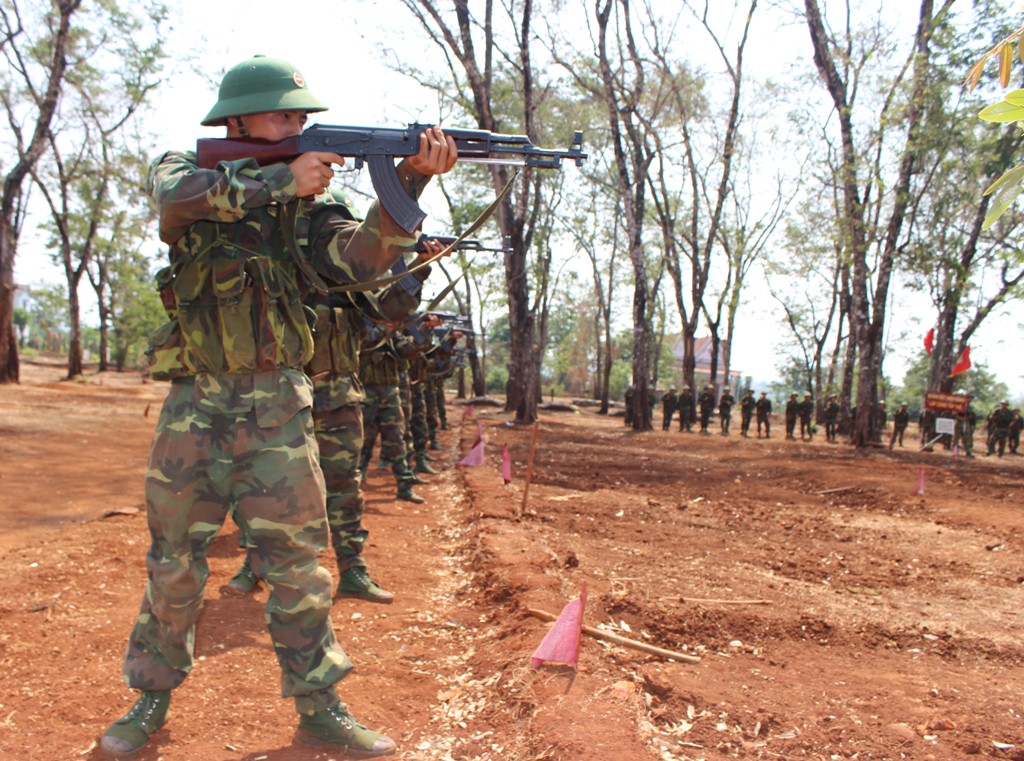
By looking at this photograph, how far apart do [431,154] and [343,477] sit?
9.33ft

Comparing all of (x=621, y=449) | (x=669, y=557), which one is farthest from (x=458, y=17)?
(x=669, y=557)

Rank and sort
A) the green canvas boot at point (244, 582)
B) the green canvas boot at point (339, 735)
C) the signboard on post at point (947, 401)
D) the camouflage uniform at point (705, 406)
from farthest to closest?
the camouflage uniform at point (705, 406) → the signboard on post at point (947, 401) → the green canvas boot at point (244, 582) → the green canvas boot at point (339, 735)

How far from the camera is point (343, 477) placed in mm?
5457

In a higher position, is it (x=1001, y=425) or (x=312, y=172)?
(x=312, y=172)

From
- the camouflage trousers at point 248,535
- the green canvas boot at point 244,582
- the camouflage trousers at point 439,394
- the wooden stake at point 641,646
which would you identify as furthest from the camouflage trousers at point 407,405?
the camouflage trousers at point 248,535

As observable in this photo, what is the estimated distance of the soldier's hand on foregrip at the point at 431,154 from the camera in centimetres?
313

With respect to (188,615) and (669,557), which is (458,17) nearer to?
(669,557)

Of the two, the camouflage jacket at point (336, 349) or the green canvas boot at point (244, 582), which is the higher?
the camouflage jacket at point (336, 349)

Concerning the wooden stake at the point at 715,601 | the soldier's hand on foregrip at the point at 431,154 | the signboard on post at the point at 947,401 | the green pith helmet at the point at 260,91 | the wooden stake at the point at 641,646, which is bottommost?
the wooden stake at the point at 715,601

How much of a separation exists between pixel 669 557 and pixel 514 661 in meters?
2.90

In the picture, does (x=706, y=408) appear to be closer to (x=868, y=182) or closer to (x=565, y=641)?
(x=868, y=182)

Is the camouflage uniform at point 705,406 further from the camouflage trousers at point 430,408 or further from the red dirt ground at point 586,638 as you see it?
the red dirt ground at point 586,638

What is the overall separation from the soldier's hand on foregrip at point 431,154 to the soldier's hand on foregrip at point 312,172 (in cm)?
31

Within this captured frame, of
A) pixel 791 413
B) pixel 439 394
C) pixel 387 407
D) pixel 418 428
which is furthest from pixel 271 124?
pixel 791 413
